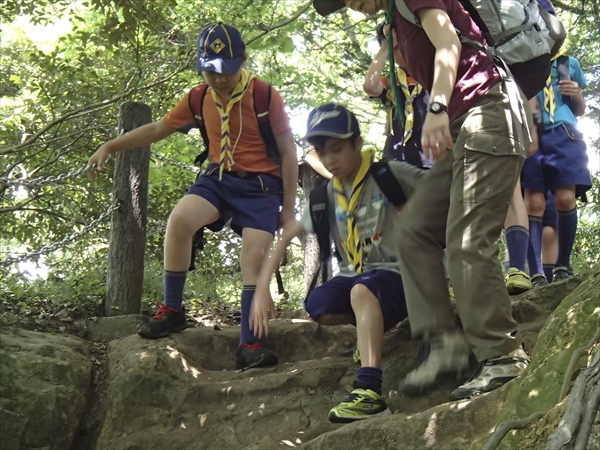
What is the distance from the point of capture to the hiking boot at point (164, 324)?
4621 millimetres

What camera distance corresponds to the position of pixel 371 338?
11.9 feet

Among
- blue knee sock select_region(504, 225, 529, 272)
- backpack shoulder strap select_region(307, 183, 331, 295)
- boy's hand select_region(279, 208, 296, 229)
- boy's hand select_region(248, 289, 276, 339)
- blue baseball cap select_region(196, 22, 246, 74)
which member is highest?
blue baseball cap select_region(196, 22, 246, 74)

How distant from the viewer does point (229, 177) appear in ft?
15.4

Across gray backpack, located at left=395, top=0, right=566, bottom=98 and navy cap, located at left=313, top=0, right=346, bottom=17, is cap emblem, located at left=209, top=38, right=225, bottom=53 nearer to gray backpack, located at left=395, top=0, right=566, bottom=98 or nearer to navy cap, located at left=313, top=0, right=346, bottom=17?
navy cap, located at left=313, top=0, right=346, bottom=17

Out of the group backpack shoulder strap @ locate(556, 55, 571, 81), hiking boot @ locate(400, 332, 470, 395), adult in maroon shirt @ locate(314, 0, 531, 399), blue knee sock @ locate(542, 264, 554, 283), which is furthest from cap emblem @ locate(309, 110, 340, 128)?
blue knee sock @ locate(542, 264, 554, 283)

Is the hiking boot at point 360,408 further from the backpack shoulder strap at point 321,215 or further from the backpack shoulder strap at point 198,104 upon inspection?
the backpack shoulder strap at point 198,104

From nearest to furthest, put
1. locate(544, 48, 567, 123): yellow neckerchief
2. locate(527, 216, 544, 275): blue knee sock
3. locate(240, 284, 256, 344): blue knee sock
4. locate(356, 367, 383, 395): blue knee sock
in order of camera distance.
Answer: locate(356, 367, 383, 395): blue knee sock
locate(240, 284, 256, 344): blue knee sock
locate(527, 216, 544, 275): blue knee sock
locate(544, 48, 567, 123): yellow neckerchief

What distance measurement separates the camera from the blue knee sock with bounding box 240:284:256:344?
4.52m

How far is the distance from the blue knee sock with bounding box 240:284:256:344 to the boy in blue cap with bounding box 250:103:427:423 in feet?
1.54

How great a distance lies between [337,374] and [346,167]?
1.13 meters

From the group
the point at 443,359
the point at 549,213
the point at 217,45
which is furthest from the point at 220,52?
the point at 549,213

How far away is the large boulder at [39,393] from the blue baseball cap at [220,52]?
194 centimetres

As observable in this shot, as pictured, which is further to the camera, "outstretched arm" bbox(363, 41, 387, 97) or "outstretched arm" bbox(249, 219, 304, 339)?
"outstretched arm" bbox(363, 41, 387, 97)

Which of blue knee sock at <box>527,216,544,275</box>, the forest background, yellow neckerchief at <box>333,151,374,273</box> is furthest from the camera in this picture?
the forest background
